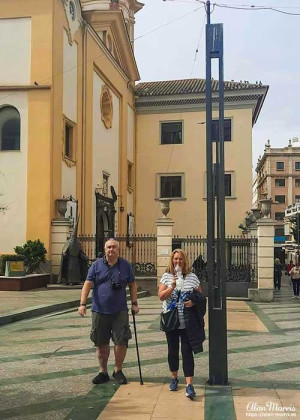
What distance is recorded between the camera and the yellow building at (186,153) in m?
32.1

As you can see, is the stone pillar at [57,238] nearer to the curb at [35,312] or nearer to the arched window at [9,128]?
the arched window at [9,128]

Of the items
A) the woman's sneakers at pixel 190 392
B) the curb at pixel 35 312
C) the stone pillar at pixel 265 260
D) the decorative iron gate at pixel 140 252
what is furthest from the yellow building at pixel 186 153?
the woman's sneakers at pixel 190 392

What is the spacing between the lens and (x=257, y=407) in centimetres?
502

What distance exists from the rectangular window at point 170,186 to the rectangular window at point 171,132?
92.0 inches

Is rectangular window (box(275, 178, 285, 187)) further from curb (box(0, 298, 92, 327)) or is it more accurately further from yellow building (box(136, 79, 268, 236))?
curb (box(0, 298, 92, 327))

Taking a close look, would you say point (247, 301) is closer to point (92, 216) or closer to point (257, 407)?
point (92, 216)

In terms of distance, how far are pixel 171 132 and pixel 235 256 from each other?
1523 centimetres

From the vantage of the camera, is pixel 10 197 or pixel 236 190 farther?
pixel 236 190

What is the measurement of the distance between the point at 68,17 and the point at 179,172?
13790mm

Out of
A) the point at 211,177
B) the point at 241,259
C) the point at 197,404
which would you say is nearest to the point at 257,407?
the point at 197,404

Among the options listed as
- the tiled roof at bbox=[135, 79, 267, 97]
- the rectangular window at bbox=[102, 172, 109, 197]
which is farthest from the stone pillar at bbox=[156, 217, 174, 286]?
the tiled roof at bbox=[135, 79, 267, 97]

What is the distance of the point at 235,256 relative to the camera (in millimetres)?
19859

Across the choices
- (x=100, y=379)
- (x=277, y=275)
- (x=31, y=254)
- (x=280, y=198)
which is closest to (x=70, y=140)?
(x=31, y=254)

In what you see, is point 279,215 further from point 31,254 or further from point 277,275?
point 31,254
